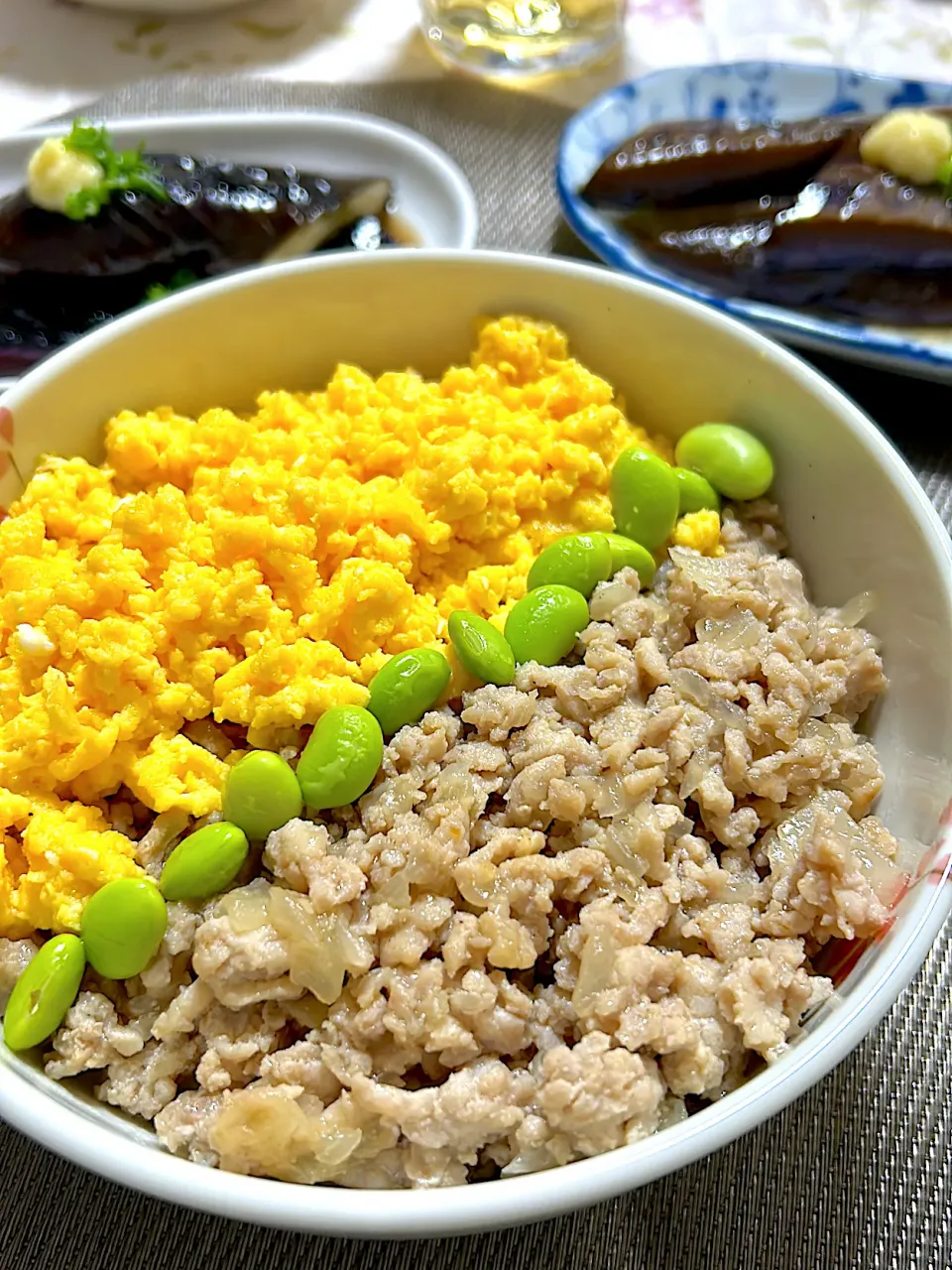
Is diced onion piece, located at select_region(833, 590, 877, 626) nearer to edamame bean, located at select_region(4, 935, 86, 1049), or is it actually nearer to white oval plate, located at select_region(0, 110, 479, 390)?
edamame bean, located at select_region(4, 935, 86, 1049)

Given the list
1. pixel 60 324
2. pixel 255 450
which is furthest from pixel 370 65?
pixel 255 450

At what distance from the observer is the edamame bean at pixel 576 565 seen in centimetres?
165

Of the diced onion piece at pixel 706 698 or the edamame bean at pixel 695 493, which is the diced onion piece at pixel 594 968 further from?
the edamame bean at pixel 695 493

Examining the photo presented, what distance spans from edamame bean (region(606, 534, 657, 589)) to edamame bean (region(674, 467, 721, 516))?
5.5 inches

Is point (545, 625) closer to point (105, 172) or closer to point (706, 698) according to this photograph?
point (706, 698)

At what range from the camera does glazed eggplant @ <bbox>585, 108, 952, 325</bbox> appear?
8.48 ft

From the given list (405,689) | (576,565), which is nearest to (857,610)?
(576,565)

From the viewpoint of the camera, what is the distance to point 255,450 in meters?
1.76

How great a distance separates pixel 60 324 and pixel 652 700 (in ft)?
6.35

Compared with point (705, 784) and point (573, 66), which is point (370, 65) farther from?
point (705, 784)

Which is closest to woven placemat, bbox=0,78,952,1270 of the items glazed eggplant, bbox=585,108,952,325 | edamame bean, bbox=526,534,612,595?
edamame bean, bbox=526,534,612,595

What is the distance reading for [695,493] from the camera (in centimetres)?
180

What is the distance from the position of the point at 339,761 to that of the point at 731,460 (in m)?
0.89

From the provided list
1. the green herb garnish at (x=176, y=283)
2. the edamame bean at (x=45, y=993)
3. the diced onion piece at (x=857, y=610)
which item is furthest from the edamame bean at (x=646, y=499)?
the green herb garnish at (x=176, y=283)
